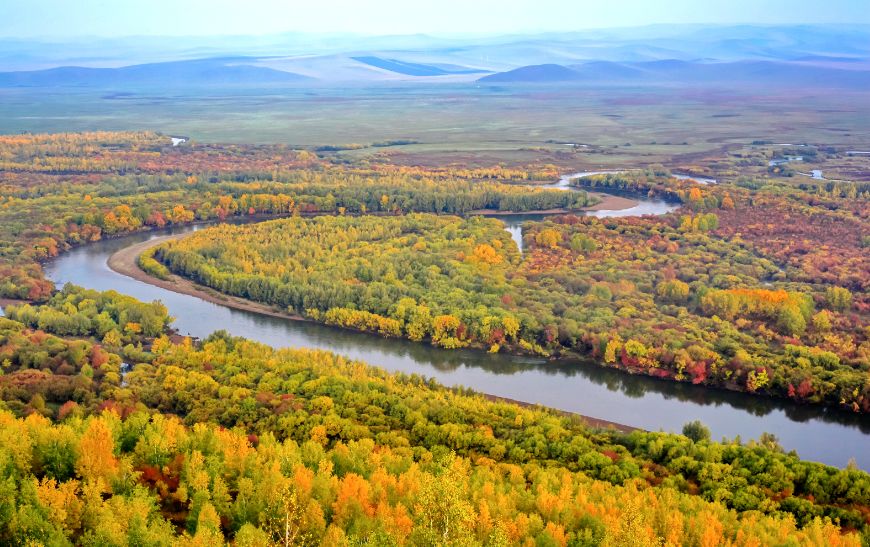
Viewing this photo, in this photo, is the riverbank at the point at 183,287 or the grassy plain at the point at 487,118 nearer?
the riverbank at the point at 183,287

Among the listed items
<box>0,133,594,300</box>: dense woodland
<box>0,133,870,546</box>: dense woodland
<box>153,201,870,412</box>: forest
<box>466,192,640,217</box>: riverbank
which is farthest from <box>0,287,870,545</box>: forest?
<box>466,192,640,217</box>: riverbank

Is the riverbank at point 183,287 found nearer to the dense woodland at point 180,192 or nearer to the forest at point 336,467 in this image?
the dense woodland at point 180,192

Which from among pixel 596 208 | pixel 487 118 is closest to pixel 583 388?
pixel 596 208

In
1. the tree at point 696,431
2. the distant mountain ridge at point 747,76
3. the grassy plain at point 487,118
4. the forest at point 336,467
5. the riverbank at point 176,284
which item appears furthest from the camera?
the distant mountain ridge at point 747,76

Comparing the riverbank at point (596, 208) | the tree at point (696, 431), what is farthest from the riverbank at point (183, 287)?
the riverbank at point (596, 208)

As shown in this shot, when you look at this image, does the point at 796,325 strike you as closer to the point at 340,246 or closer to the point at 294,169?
the point at 340,246

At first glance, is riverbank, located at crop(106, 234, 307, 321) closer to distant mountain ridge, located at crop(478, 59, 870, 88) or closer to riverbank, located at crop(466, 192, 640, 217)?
riverbank, located at crop(466, 192, 640, 217)
